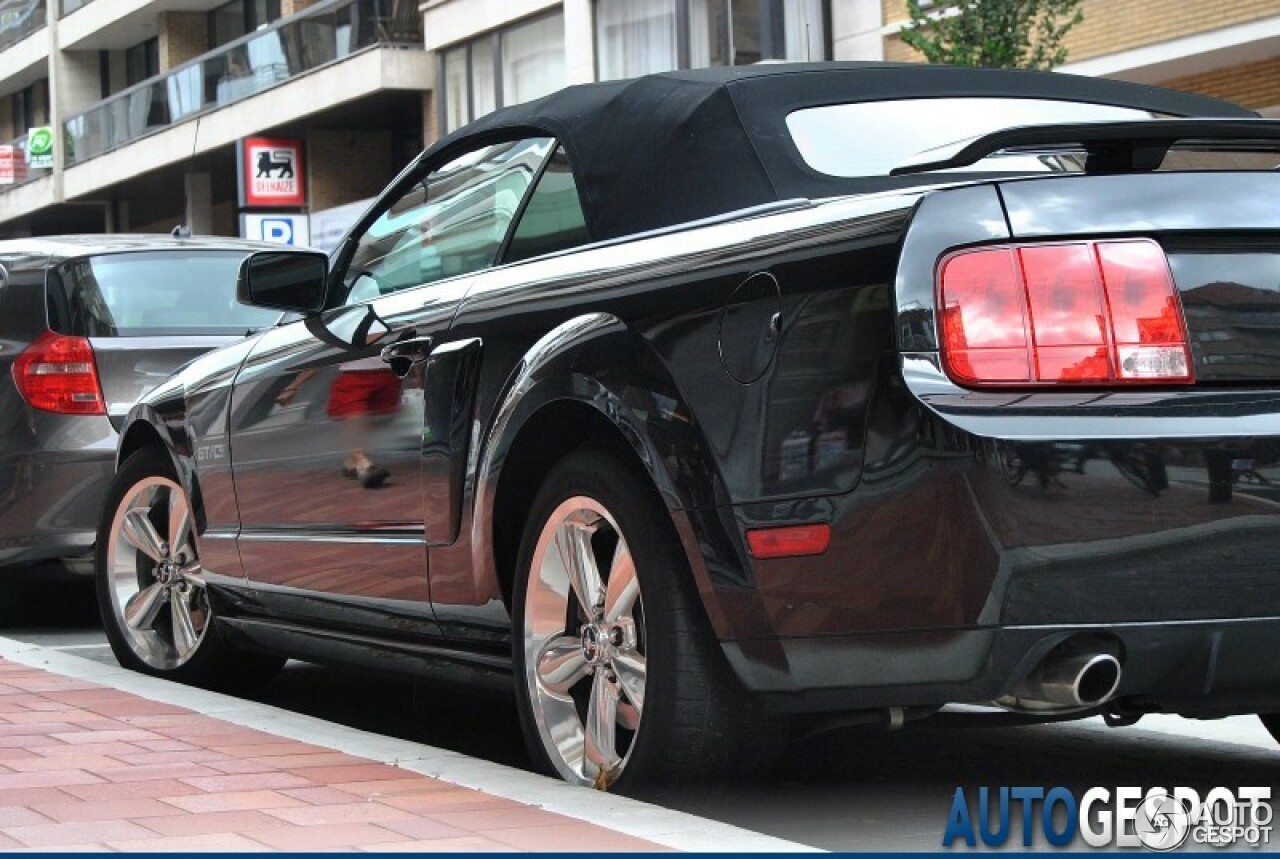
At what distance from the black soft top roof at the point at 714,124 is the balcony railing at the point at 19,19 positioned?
157 feet

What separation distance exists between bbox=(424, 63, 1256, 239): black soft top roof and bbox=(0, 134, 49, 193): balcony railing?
45869 mm

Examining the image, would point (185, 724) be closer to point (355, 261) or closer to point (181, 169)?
point (355, 261)

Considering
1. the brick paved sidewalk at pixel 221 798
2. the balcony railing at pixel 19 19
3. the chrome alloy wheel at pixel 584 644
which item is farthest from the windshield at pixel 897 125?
the balcony railing at pixel 19 19

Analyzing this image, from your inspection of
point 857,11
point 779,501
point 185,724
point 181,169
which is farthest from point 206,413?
point 181,169

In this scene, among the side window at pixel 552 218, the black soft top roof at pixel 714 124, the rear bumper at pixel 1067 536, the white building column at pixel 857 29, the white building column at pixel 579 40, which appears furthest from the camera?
the white building column at pixel 579 40

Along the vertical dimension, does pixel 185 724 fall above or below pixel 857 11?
below

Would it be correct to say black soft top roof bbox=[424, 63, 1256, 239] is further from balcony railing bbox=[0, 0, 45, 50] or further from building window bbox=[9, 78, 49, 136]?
building window bbox=[9, 78, 49, 136]

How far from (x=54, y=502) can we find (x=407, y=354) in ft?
13.0

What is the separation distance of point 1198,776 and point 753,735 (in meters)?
1.36

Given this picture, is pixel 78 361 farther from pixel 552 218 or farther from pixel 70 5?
pixel 70 5

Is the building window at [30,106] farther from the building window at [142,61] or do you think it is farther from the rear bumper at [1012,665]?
the rear bumper at [1012,665]

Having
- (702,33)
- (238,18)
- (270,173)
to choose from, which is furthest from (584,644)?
(238,18)

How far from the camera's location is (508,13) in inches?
→ 1211

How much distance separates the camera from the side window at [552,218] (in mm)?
5301
